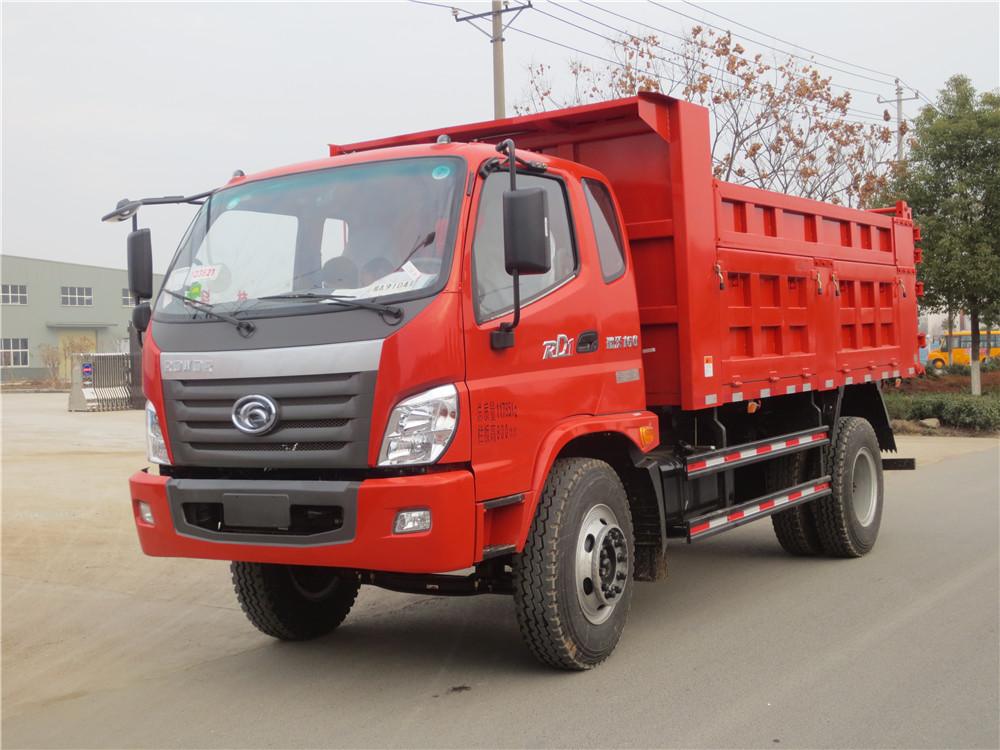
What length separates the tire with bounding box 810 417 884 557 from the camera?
26.8 ft

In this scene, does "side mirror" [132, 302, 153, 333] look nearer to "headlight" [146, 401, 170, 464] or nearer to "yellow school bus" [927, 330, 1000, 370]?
"headlight" [146, 401, 170, 464]

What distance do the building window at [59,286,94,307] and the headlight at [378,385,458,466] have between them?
63791 millimetres

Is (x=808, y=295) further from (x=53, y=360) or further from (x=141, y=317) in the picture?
(x=53, y=360)

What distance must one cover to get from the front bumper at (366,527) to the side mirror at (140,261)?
1.28 meters

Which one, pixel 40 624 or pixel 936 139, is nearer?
pixel 40 624

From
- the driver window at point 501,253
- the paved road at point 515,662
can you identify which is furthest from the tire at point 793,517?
the driver window at point 501,253

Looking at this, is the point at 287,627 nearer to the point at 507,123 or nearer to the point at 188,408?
the point at 188,408

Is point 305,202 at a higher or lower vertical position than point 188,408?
higher

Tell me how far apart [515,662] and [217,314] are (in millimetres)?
2386

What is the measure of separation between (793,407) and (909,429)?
13472 mm

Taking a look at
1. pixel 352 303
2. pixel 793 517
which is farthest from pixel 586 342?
pixel 793 517

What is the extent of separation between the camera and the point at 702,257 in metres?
6.46

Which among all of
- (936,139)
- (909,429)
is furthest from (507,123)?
(936,139)

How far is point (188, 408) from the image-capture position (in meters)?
5.09
